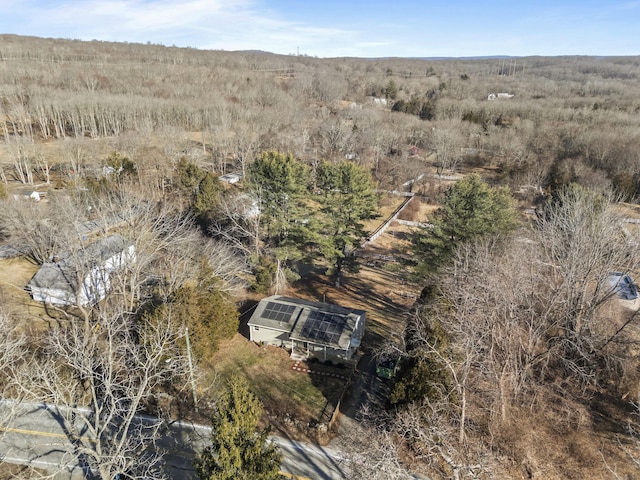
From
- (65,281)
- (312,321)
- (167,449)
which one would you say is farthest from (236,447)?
(65,281)

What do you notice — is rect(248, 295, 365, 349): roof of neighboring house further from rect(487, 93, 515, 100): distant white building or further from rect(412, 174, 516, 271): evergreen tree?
rect(487, 93, 515, 100): distant white building

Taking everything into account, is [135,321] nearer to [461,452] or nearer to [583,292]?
[461,452]

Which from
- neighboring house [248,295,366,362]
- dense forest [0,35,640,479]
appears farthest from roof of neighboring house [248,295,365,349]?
dense forest [0,35,640,479]

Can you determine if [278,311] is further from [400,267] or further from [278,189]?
[400,267]

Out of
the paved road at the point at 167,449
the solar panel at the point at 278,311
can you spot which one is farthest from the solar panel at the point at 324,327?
the paved road at the point at 167,449

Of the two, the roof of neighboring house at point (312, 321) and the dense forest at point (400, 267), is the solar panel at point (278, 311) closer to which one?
the roof of neighboring house at point (312, 321)

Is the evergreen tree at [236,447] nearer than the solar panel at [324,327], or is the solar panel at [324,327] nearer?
the evergreen tree at [236,447]
